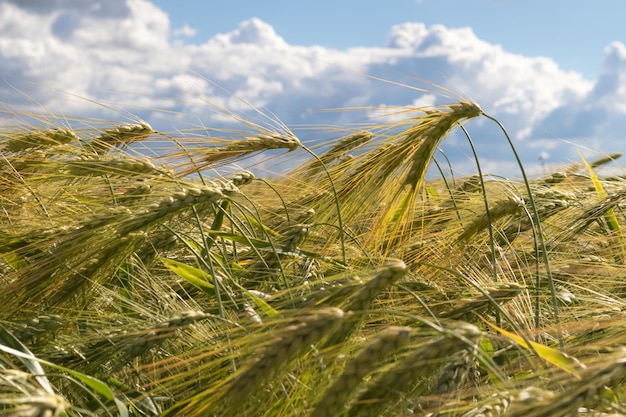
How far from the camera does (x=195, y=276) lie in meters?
1.93

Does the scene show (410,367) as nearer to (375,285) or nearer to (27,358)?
(375,285)

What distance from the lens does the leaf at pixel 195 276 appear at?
74.2 inches

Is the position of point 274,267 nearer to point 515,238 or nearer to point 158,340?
point 158,340

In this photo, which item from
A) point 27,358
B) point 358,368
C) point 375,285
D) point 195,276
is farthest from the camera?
point 195,276

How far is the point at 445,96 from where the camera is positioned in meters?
2.12

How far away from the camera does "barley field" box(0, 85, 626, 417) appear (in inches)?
47.5

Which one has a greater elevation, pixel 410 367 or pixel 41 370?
pixel 410 367

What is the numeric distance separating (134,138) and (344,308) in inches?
55.8

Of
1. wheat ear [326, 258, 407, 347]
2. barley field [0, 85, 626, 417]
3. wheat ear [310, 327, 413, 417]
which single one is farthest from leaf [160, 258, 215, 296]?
wheat ear [310, 327, 413, 417]

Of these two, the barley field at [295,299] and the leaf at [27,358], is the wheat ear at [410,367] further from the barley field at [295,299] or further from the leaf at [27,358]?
the leaf at [27,358]

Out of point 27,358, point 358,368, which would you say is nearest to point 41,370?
point 27,358

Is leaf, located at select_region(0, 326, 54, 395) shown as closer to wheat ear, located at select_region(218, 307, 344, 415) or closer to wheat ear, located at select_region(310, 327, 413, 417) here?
wheat ear, located at select_region(218, 307, 344, 415)

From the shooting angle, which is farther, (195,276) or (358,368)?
(195,276)

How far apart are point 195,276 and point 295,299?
1.44 ft
